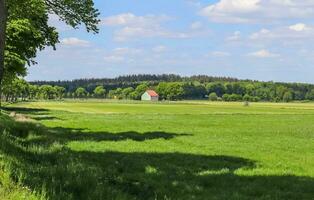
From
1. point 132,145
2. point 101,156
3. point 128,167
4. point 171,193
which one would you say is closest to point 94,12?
point 132,145

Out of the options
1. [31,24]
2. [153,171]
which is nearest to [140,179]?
[153,171]

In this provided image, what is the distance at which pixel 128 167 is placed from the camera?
2042cm

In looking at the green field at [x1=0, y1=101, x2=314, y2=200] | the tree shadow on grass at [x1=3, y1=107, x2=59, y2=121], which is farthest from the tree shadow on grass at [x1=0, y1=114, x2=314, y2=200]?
the tree shadow on grass at [x1=3, y1=107, x2=59, y2=121]

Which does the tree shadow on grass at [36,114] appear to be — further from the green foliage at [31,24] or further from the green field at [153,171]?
the green field at [153,171]

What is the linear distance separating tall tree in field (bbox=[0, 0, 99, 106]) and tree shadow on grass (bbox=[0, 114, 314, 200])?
3397 mm

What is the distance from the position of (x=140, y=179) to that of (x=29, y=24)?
95.3ft

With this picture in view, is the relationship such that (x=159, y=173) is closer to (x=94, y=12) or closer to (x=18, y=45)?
(x=94, y=12)

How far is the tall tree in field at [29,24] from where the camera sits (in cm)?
2784

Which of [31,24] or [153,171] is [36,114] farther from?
[153,171]

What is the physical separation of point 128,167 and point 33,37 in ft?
95.8

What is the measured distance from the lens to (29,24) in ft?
143

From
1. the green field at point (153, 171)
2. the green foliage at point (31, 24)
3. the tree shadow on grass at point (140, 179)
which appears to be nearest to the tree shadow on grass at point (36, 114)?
the green foliage at point (31, 24)

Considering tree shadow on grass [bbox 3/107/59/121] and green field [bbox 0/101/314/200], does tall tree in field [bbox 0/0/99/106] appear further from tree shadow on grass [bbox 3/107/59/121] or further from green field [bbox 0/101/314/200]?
tree shadow on grass [bbox 3/107/59/121]

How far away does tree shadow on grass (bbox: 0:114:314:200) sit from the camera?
12.2m
